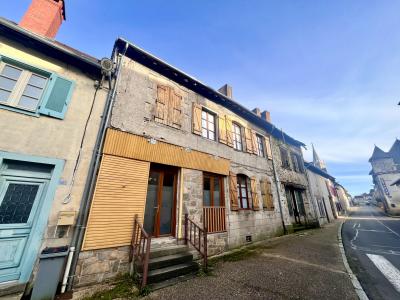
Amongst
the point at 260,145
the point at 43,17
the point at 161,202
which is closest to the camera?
the point at 161,202

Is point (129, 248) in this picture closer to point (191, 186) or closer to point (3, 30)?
point (191, 186)

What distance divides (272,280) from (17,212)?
5.64 m

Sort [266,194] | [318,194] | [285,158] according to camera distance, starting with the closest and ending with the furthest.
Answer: [266,194] < [285,158] < [318,194]

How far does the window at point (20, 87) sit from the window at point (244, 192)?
7433 mm

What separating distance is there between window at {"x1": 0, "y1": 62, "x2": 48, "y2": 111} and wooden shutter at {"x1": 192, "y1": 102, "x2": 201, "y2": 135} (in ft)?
15.0

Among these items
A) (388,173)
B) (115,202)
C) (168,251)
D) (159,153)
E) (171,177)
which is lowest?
(168,251)

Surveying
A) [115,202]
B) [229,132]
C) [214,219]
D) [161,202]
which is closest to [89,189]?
[115,202]

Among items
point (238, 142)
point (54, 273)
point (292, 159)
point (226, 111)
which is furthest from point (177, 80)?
point (292, 159)

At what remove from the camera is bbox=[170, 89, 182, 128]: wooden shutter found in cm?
643

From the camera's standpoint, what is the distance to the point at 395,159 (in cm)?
3222

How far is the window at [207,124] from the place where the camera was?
757 cm

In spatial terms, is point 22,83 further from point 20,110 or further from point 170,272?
point 170,272

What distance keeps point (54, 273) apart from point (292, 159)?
14.4 metres

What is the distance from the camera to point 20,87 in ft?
13.9
